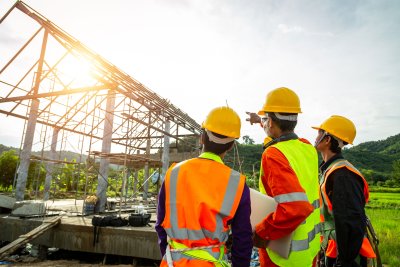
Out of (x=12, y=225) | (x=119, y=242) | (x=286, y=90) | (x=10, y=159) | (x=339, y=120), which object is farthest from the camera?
(x=10, y=159)

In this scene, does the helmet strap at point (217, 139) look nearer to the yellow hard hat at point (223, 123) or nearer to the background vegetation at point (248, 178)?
the yellow hard hat at point (223, 123)

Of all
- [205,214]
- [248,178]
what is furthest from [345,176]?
[248,178]

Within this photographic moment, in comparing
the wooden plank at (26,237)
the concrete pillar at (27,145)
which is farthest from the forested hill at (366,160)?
the wooden plank at (26,237)

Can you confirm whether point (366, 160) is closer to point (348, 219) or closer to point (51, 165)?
point (51, 165)

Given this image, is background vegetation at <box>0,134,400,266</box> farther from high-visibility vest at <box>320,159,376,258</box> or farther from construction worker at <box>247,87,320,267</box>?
construction worker at <box>247,87,320,267</box>

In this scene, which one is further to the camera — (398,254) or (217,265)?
(398,254)

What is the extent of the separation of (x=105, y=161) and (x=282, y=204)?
9.87 meters

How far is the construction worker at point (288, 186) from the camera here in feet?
5.57

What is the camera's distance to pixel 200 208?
157 cm

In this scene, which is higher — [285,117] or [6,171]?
[6,171]

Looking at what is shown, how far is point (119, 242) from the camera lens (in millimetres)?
6430

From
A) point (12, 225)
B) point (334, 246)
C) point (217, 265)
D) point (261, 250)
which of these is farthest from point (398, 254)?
point (12, 225)

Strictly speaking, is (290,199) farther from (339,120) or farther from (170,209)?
(339,120)

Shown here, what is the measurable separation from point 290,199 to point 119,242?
5.91 m
